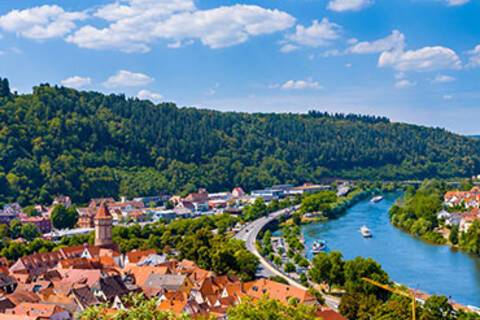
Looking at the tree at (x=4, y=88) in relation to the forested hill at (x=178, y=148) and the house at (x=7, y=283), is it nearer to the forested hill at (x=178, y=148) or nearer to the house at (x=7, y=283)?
the forested hill at (x=178, y=148)

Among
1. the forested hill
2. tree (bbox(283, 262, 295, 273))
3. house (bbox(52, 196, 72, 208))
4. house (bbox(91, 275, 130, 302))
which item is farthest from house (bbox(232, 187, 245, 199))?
house (bbox(91, 275, 130, 302))

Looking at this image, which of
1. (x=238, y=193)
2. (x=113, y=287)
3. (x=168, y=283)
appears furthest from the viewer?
(x=238, y=193)

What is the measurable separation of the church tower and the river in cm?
1254

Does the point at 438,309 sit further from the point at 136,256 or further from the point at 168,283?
the point at 136,256

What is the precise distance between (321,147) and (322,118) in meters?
34.8

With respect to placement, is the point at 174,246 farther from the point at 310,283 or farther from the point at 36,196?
the point at 36,196

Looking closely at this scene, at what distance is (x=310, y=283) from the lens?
102 ft

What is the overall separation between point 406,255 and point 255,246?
9.82 metres

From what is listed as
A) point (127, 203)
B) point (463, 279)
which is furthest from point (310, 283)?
point (127, 203)

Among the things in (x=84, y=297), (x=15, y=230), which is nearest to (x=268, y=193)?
(x=15, y=230)

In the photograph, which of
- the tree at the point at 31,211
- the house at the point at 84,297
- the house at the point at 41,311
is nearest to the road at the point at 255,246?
the house at the point at 84,297

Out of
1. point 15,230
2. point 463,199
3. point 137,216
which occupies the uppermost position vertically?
point 463,199

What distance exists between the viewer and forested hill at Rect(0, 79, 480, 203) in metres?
67.4

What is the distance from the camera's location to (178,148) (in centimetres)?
9131
